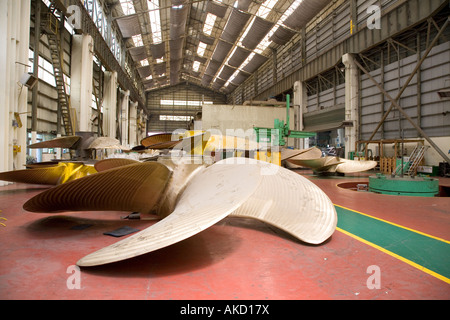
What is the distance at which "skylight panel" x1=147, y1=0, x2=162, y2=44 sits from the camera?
17.1 meters

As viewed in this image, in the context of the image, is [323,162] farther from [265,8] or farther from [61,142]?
[265,8]

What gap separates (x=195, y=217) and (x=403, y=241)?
229 cm

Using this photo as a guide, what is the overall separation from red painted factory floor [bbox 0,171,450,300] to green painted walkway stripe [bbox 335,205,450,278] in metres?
0.06

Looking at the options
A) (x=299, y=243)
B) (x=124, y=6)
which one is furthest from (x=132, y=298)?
(x=124, y=6)

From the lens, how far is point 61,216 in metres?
3.65

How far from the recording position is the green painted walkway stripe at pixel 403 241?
2.21 meters

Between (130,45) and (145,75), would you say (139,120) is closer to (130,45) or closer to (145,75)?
(145,75)

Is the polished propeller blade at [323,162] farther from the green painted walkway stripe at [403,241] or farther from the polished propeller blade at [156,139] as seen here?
the green painted walkway stripe at [403,241]

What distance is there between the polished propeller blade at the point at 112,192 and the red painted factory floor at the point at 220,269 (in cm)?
27

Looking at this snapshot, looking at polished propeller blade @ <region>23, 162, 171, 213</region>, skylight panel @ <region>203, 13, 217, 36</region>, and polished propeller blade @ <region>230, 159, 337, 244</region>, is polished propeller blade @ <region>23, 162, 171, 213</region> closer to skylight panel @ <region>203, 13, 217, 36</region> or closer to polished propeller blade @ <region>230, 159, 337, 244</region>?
polished propeller blade @ <region>230, 159, 337, 244</region>

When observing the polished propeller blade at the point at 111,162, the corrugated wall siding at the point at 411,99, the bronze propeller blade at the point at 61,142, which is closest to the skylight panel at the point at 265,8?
the corrugated wall siding at the point at 411,99

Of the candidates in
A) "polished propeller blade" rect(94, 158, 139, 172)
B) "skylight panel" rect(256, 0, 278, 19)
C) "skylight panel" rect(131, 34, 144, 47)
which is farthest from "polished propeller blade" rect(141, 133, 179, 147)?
"skylight panel" rect(131, 34, 144, 47)

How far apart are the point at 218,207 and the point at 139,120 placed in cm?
2967

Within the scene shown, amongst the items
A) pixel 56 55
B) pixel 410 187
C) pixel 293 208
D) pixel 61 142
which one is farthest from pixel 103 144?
pixel 410 187
